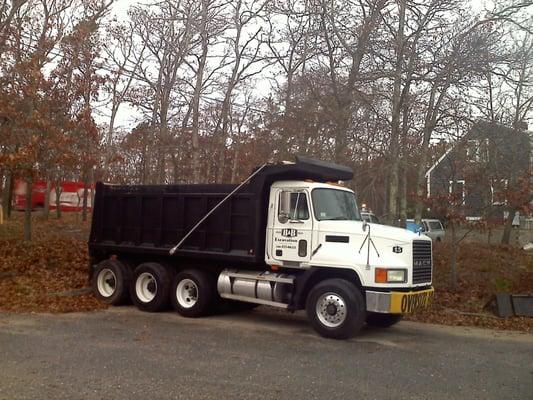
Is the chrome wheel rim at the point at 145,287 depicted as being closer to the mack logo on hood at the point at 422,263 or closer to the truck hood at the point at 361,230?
the truck hood at the point at 361,230

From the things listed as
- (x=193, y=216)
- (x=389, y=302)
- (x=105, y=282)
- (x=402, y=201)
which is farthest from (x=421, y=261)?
(x=402, y=201)

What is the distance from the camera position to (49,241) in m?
18.8

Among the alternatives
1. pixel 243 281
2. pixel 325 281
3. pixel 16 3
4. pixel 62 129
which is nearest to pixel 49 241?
pixel 62 129

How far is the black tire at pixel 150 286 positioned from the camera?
38.4 feet

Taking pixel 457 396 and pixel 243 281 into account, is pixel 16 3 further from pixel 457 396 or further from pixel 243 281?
pixel 457 396

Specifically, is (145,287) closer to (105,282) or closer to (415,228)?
(105,282)

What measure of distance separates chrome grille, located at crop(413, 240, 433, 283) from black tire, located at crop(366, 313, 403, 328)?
1.01 metres

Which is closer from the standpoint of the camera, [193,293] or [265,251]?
[265,251]

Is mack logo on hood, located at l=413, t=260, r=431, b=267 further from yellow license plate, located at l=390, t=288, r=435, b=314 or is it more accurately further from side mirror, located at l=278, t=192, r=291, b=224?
side mirror, located at l=278, t=192, r=291, b=224

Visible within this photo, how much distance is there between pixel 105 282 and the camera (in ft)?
42.2

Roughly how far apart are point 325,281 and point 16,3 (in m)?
13.6

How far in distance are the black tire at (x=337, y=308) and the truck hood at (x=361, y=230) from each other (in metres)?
0.85

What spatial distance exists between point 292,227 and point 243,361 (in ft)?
10.6

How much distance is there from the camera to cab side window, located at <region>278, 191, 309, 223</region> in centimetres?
1032
